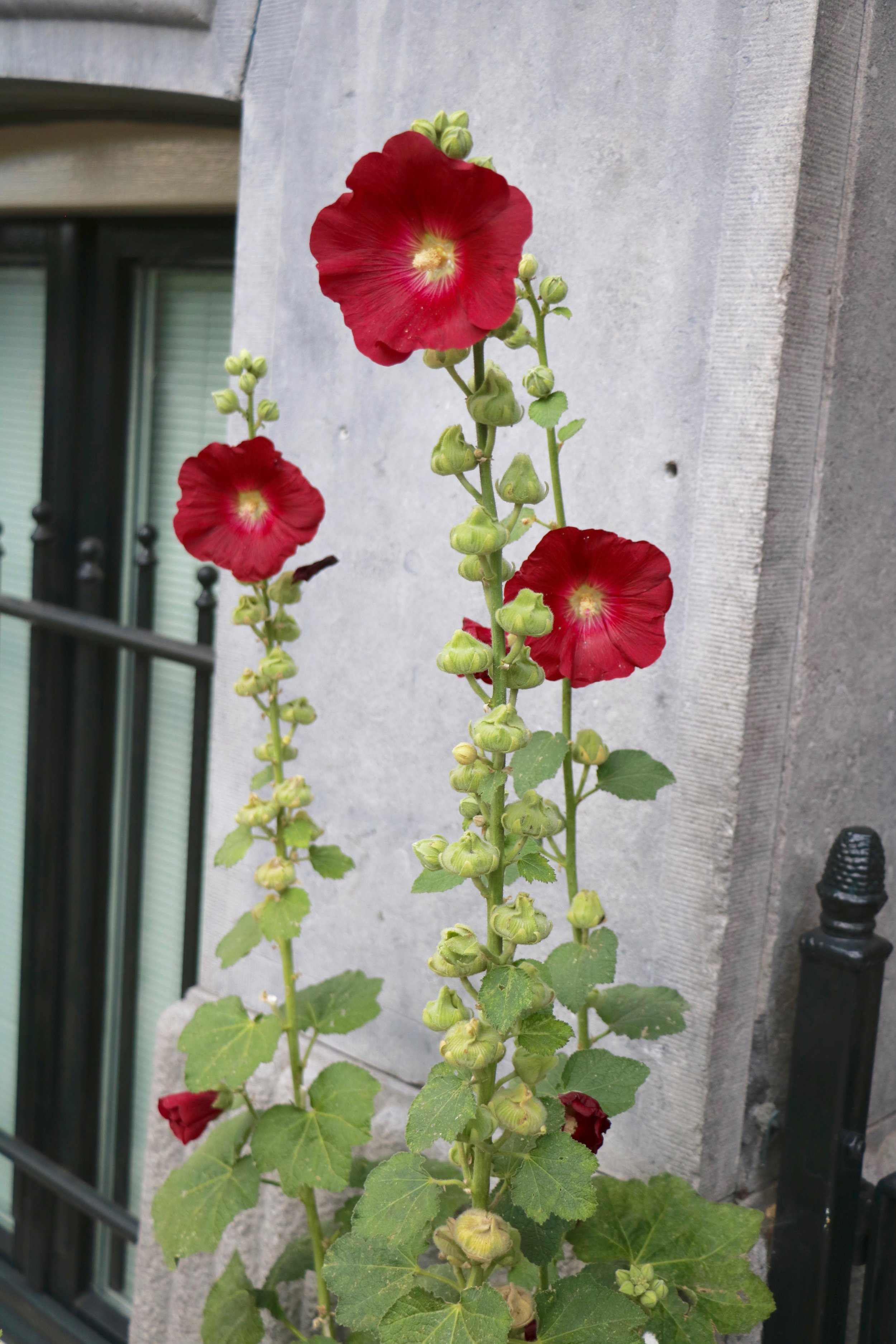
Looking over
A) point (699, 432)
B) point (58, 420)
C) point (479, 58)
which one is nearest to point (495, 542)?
point (699, 432)

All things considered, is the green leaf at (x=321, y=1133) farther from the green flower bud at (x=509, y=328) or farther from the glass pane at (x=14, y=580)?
the glass pane at (x=14, y=580)

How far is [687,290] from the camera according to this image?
48.8 inches

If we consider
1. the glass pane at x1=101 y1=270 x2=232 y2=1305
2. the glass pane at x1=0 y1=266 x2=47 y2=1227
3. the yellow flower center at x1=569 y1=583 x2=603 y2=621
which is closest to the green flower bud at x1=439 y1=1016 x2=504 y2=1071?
the yellow flower center at x1=569 y1=583 x2=603 y2=621

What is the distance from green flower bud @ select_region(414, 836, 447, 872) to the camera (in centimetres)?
95

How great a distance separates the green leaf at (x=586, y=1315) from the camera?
100 cm

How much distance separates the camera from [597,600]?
3.40ft

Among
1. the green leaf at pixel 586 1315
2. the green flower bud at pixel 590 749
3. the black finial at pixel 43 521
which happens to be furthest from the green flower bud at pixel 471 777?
the black finial at pixel 43 521

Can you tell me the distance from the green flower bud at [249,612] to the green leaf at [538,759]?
1.18 ft

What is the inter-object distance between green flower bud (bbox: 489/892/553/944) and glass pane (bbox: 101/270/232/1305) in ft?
4.51

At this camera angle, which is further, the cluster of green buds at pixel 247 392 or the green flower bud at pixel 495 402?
the cluster of green buds at pixel 247 392

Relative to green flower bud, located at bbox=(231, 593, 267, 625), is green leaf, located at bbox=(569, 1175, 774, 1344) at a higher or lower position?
lower

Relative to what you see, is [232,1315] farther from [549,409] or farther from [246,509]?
[549,409]

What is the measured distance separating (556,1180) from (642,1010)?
313 millimetres

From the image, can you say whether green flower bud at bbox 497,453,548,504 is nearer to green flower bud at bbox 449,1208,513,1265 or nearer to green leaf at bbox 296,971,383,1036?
green flower bud at bbox 449,1208,513,1265
